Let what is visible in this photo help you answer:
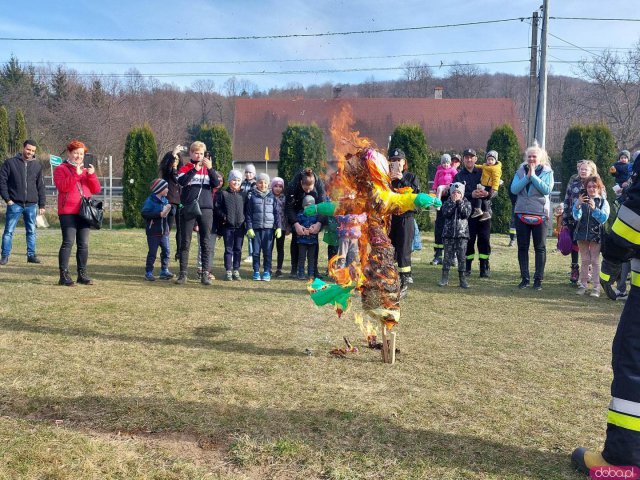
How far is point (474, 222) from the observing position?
9586mm

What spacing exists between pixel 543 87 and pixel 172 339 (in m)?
19.2

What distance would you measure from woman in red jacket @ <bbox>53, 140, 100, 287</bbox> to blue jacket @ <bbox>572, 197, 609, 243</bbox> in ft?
24.1

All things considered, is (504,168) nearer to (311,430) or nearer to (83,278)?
(83,278)

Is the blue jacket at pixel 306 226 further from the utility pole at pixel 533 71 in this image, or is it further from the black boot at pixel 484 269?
the utility pole at pixel 533 71

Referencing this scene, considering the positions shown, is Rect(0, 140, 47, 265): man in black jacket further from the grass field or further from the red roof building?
the red roof building

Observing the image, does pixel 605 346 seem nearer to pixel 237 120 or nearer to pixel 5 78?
pixel 237 120

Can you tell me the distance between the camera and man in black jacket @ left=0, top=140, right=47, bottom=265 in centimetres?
1003

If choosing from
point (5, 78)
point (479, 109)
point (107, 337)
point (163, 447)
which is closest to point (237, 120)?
point (479, 109)

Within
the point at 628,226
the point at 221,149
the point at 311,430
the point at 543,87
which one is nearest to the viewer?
the point at 628,226

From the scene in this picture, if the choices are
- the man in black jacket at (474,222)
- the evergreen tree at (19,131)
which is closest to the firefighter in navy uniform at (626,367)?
the man in black jacket at (474,222)

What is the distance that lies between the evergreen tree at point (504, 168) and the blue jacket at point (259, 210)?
12772 mm

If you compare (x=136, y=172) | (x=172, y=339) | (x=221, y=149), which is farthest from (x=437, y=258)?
(x=221, y=149)

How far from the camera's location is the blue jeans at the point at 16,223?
1003cm

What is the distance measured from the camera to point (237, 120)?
3669 cm
